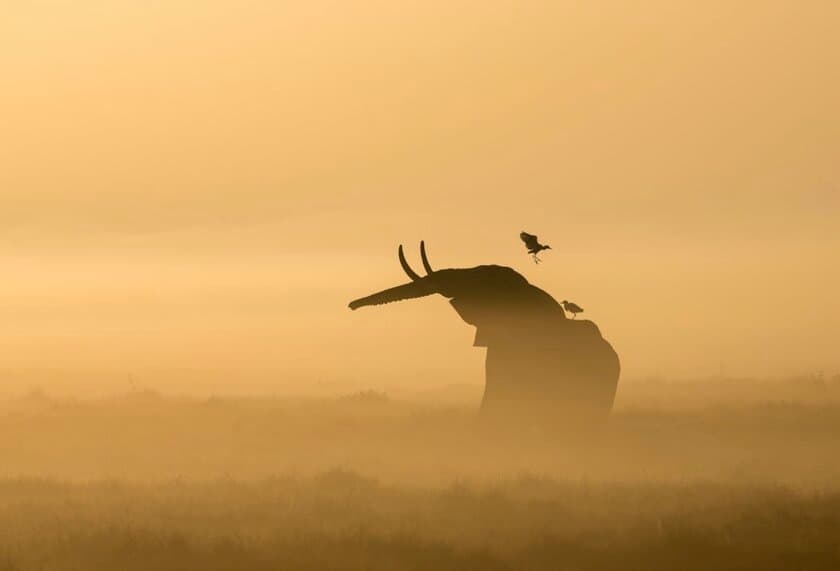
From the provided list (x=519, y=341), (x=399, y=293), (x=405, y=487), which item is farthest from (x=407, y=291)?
(x=405, y=487)

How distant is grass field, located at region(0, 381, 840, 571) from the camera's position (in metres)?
15.8

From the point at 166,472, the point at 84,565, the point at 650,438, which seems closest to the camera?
the point at 84,565

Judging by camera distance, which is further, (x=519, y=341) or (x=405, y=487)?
(x=519, y=341)

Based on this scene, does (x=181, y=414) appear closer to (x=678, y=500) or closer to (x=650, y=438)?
(x=650, y=438)

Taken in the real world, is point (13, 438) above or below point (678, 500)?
above

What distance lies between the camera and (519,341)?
78.6ft

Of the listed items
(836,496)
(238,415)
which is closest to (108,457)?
(238,415)

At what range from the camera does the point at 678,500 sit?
733 inches

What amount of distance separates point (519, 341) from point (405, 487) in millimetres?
5005

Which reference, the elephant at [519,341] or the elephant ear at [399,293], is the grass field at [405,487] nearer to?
the elephant at [519,341]

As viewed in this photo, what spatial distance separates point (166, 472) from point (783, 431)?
10439 millimetres

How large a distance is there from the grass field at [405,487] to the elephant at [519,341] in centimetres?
57

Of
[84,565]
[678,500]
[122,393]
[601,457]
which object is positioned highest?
[122,393]

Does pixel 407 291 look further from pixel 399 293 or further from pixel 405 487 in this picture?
pixel 405 487
